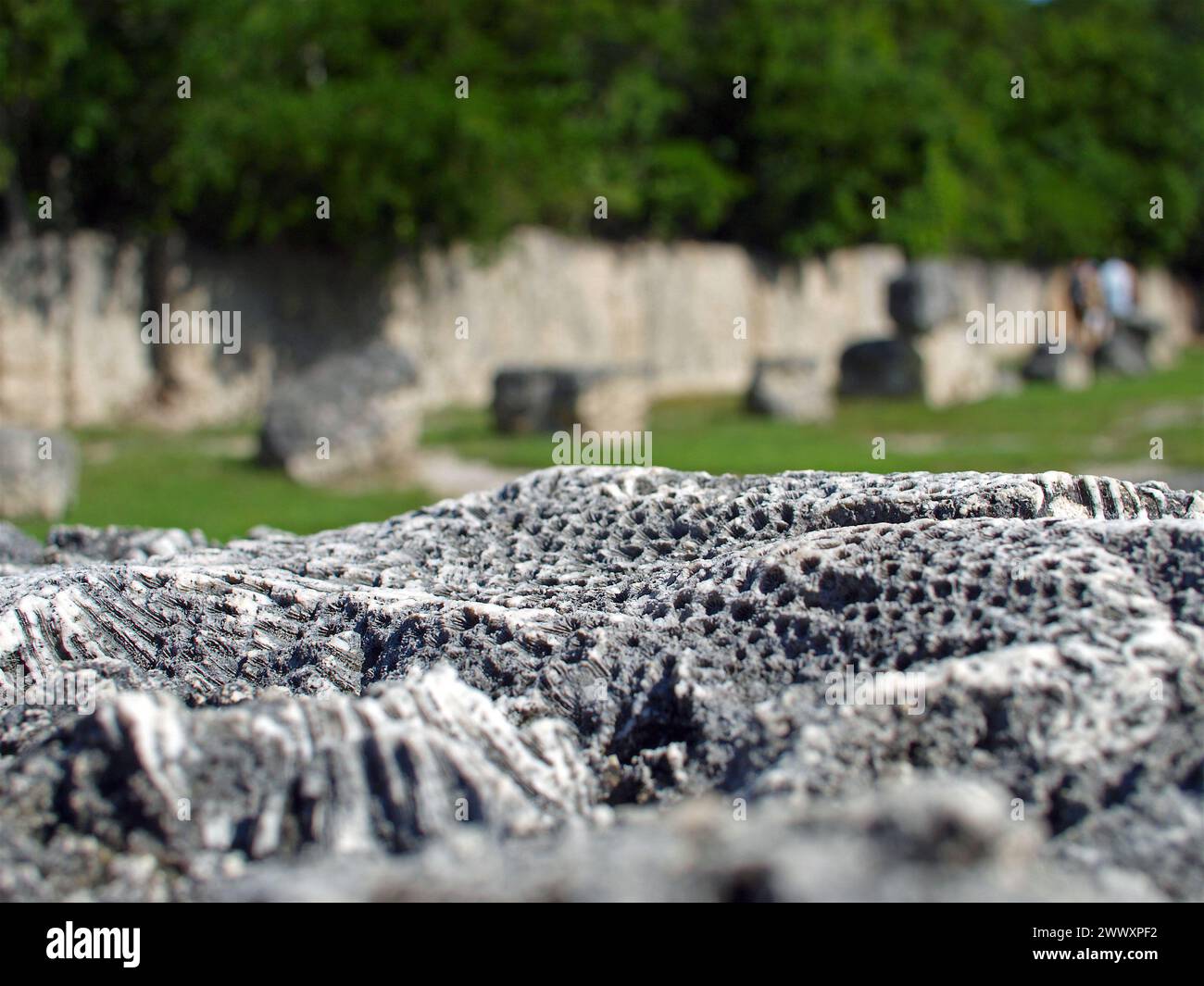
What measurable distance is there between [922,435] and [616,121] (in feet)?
29.9

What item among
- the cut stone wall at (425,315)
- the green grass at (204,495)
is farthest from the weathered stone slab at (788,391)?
the green grass at (204,495)

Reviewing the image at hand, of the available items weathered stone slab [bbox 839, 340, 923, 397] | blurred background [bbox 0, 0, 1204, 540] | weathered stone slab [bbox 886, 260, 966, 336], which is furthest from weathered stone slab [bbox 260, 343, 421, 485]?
weathered stone slab [bbox 886, 260, 966, 336]

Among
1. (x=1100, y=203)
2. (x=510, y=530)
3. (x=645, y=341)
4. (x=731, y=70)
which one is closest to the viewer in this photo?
(x=510, y=530)

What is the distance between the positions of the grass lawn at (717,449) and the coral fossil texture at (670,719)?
442 centimetres

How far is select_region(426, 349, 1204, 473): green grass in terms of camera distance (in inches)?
383

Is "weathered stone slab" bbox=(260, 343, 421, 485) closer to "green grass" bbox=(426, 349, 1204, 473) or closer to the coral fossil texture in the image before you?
"green grass" bbox=(426, 349, 1204, 473)

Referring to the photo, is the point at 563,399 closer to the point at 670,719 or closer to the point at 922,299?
the point at 922,299

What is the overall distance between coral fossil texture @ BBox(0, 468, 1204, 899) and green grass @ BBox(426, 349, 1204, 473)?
5.61 meters

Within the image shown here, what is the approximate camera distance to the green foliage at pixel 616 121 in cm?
1280

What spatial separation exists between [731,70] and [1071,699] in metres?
21.4
